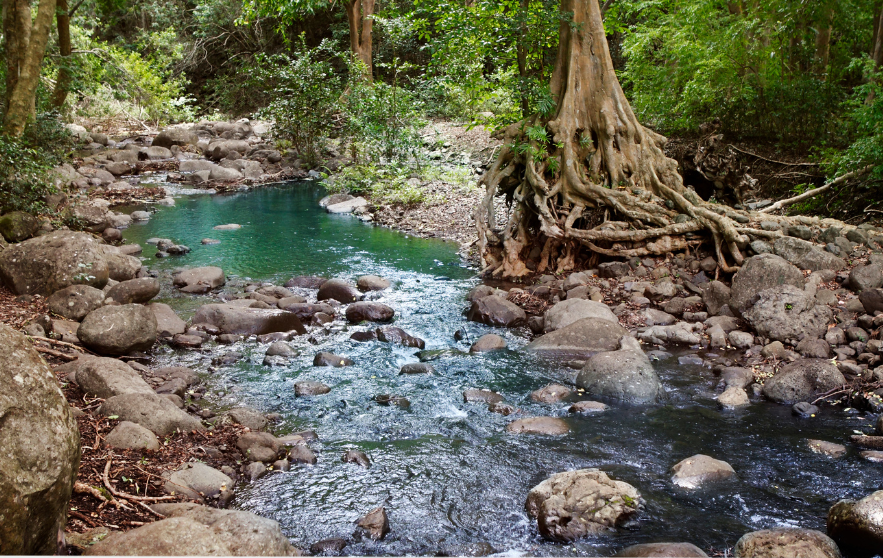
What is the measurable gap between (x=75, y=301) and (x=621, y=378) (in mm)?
7159

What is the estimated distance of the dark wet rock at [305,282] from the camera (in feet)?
39.3

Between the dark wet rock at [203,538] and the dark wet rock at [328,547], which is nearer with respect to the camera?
the dark wet rock at [203,538]

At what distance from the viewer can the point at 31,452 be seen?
314 centimetres

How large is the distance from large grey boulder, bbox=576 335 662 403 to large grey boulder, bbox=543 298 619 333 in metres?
1.68

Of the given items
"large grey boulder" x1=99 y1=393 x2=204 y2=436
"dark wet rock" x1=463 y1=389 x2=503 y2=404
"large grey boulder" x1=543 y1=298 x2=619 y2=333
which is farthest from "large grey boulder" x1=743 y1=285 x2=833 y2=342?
"large grey boulder" x1=99 y1=393 x2=204 y2=436

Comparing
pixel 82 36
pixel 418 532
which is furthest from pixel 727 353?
pixel 82 36

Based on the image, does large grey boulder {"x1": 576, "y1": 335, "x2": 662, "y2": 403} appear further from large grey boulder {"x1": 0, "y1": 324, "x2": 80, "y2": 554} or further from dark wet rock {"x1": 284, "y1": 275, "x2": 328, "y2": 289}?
dark wet rock {"x1": 284, "y1": 275, "x2": 328, "y2": 289}

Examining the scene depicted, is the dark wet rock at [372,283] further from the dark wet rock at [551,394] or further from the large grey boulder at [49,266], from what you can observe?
the dark wet rock at [551,394]

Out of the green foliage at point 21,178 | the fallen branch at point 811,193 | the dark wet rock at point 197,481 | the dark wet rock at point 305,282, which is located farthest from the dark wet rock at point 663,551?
the green foliage at point 21,178

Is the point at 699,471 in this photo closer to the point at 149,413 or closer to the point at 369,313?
the point at 149,413

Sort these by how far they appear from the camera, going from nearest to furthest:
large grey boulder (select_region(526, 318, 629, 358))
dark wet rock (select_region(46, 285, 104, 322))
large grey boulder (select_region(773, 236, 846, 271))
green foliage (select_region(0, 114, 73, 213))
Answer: dark wet rock (select_region(46, 285, 104, 322)) → large grey boulder (select_region(526, 318, 629, 358)) → large grey boulder (select_region(773, 236, 846, 271)) → green foliage (select_region(0, 114, 73, 213))

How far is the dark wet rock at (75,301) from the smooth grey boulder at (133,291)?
50 cm

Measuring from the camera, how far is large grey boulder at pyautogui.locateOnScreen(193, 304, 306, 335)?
9.49 m

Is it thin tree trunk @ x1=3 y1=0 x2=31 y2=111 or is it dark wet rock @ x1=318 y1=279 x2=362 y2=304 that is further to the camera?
thin tree trunk @ x1=3 y1=0 x2=31 y2=111
